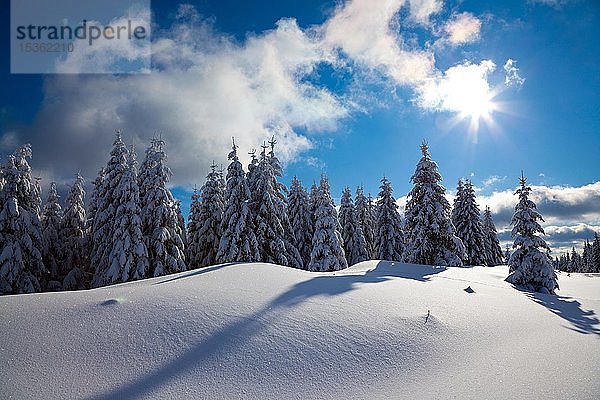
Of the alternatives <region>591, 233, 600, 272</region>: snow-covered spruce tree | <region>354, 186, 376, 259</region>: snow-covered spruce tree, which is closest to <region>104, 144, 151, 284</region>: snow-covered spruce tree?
<region>354, 186, 376, 259</region>: snow-covered spruce tree

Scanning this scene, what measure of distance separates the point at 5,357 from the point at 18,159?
21729mm

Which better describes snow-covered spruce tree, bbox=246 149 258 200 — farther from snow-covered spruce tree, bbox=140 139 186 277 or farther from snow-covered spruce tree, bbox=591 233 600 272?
snow-covered spruce tree, bbox=591 233 600 272

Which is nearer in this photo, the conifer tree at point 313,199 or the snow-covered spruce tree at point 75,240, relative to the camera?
the snow-covered spruce tree at point 75,240

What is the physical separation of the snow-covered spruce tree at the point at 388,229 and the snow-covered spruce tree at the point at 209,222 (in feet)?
54.9

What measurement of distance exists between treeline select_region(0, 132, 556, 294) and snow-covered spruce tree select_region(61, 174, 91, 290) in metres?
0.07

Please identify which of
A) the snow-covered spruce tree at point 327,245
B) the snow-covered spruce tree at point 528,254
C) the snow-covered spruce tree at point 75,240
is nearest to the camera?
the snow-covered spruce tree at point 528,254

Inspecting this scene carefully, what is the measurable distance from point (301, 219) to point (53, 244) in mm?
20186

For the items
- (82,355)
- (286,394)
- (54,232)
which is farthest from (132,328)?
(54,232)

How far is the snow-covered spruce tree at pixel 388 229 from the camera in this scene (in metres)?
33.3

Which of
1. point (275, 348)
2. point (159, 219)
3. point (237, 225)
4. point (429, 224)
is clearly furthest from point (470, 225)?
point (275, 348)

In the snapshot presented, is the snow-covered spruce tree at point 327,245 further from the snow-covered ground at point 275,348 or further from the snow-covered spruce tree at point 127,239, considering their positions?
the snow-covered ground at point 275,348

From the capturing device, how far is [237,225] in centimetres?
2255

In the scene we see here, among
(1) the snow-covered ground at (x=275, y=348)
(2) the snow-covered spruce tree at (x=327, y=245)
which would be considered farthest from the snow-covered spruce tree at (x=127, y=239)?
(1) the snow-covered ground at (x=275, y=348)

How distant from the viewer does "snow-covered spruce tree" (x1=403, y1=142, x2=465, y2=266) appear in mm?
22641
